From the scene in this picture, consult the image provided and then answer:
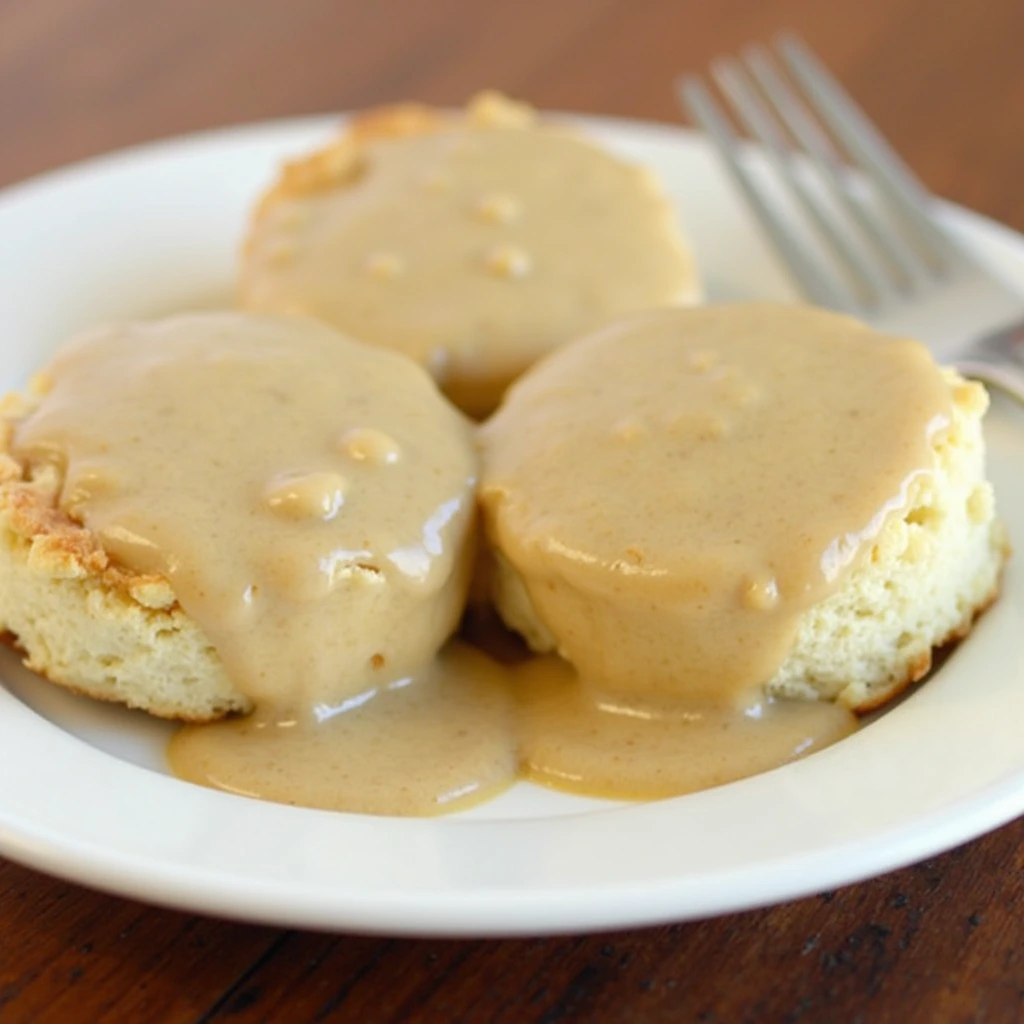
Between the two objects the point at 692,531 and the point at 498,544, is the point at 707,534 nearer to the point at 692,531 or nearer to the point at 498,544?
the point at 692,531

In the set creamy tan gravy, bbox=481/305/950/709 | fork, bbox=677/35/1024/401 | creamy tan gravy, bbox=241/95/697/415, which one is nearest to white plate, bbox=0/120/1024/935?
creamy tan gravy, bbox=481/305/950/709

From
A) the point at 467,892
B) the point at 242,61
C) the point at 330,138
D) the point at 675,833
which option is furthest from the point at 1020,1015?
the point at 242,61

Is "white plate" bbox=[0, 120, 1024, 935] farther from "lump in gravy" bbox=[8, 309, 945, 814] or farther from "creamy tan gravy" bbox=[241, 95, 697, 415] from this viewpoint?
"creamy tan gravy" bbox=[241, 95, 697, 415]

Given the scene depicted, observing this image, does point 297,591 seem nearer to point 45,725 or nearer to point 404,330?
point 45,725

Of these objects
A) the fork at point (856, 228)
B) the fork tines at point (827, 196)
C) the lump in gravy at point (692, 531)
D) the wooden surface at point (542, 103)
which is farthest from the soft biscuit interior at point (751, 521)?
the fork tines at point (827, 196)

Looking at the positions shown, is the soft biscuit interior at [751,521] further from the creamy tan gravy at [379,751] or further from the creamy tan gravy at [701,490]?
the creamy tan gravy at [379,751]

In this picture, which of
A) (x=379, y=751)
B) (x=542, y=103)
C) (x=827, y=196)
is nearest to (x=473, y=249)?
(x=827, y=196)
